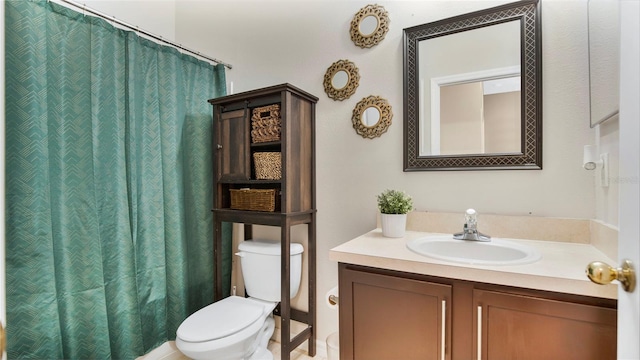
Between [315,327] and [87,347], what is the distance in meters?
1.22

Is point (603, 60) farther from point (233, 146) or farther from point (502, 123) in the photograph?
point (233, 146)

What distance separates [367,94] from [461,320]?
4.09ft

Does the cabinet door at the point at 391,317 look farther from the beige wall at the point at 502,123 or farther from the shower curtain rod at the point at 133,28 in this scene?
the shower curtain rod at the point at 133,28

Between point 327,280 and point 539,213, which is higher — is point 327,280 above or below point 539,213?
below

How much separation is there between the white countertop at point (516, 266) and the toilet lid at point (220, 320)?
2.39 feet

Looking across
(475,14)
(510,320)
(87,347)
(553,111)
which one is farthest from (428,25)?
(87,347)

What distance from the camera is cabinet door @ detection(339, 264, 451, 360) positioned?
1057 millimetres

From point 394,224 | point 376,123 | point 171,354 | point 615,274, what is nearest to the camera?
point 615,274

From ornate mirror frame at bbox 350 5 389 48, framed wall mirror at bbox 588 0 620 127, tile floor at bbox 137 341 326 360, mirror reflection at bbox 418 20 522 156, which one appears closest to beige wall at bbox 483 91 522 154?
mirror reflection at bbox 418 20 522 156

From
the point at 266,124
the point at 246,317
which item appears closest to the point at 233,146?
the point at 266,124

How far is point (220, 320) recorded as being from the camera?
5.35ft

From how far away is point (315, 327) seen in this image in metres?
1.99

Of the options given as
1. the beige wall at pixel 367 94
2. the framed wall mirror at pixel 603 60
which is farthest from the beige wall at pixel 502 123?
the framed wall mirror at pixel 603 60

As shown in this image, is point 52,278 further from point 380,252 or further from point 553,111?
point 553,111
